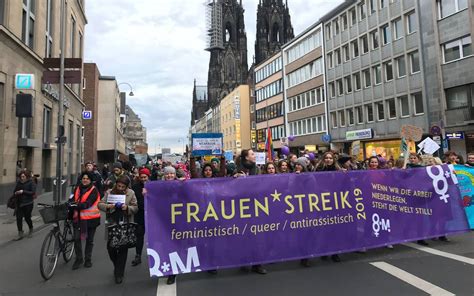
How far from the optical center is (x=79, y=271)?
6.65 m

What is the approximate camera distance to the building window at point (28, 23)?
19.5 m

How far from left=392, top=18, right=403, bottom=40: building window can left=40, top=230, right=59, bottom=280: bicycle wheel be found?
3226 centimetres

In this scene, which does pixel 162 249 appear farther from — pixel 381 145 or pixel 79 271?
pixel 381 145

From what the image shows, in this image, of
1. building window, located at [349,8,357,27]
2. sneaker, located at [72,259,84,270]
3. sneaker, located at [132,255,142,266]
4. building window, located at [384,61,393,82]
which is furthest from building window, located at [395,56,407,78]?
sneaker, located at [72,259,84,270]

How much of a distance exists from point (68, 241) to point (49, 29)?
21.2m

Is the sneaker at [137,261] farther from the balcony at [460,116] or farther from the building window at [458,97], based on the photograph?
the building window at [458,97]

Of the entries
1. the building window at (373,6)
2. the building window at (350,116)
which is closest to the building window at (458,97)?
the building window at (373,6)

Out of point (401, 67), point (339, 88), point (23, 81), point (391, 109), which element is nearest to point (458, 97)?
point (401, 67)

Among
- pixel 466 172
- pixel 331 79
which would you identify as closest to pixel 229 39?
pixel 331 79

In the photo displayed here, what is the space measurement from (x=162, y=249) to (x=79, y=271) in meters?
1.91

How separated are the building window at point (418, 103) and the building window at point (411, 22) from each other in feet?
17.2

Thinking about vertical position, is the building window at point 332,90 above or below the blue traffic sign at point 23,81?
above

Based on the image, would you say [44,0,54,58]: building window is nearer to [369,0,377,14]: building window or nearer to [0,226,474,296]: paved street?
[0,226,474,296]: paved street

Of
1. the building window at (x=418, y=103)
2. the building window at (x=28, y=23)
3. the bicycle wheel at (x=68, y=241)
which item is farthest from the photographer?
the building window at (x=418, y=103)
